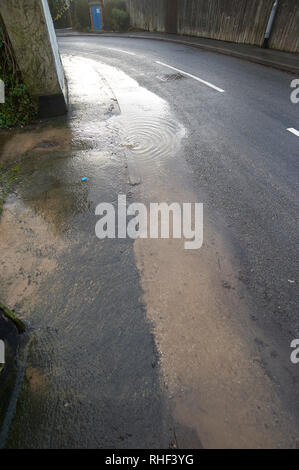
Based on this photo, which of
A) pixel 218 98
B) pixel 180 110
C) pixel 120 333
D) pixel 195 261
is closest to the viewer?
pixel 120 333

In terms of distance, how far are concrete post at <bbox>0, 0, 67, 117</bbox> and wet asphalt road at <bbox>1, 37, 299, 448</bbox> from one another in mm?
1112

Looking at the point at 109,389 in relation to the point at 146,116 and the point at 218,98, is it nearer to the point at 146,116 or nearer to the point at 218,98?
the point at 146,116

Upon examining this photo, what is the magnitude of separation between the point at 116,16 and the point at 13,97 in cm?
2406

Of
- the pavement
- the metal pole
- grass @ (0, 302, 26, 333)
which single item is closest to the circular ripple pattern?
grass @ (0, 302, 26, 333)

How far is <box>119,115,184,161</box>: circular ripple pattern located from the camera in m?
5.47

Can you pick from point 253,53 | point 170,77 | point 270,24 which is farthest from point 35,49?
point 270,24

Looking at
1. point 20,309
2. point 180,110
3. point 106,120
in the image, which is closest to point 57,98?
point 106,120

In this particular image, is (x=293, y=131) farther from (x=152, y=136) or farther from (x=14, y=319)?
(x=14, y=319)

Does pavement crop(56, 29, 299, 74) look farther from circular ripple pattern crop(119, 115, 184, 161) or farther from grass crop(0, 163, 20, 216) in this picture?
grass crop(0, 163, 20, 216)

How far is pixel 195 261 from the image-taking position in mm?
3254

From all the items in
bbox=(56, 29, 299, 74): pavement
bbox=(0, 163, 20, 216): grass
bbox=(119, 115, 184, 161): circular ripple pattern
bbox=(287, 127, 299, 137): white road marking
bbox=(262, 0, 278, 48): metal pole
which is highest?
bbox=(262, 0, 278, 48): metal pole

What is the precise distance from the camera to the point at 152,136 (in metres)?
6.12

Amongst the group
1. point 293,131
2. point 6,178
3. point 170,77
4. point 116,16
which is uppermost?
point 116,16
